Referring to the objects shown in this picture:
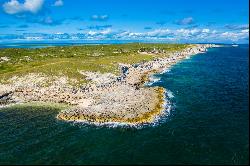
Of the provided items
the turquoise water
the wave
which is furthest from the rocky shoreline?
the turquoise water

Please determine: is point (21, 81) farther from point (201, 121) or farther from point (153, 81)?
point (201, 121)

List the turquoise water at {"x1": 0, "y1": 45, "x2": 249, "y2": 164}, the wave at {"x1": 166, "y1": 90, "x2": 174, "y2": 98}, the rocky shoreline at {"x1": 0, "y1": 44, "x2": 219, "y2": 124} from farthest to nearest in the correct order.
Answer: the wave at {"x1": 166, "y1": 90, "x2": 174, "y2": 98}
the rocky shoreline at {"x1": 0, "y1": 44, "x2": 219, "y2": 124}
the turquoise water at {"x1": 0, "y1": 45, "x2": 249, "y2": 164}

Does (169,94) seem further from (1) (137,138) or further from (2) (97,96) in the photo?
(1) (137,138)

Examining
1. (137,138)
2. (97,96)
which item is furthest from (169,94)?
(137,138)

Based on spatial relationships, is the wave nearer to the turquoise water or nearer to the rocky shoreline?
the rocky shoreline

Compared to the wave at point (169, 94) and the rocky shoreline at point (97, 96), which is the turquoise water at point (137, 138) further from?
the wave at point (169, 94)

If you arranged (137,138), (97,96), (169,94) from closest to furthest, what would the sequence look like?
(137,138), (97,96), (169,94)

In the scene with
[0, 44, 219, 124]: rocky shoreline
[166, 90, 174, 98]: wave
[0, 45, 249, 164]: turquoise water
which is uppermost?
[0, 44, 219, 124]: rocky shoreline
